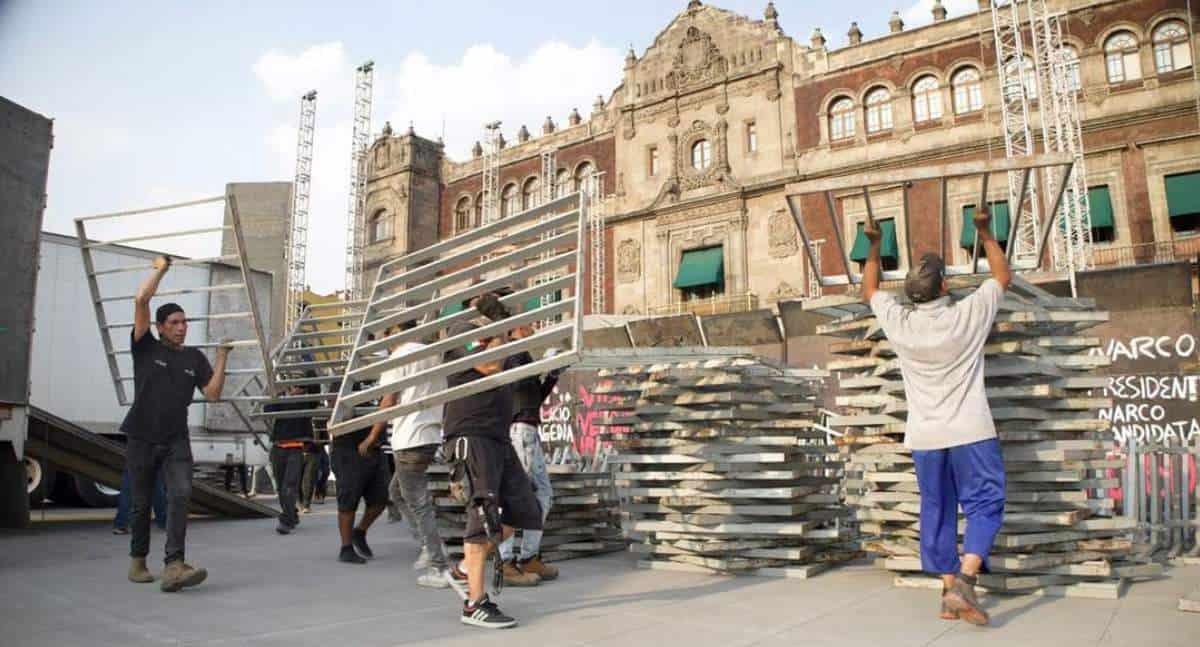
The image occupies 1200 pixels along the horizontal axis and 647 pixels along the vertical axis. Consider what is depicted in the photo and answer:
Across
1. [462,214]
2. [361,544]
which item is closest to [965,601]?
[361,544]

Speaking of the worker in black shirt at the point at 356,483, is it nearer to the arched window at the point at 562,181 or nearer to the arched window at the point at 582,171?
the arched window at the point at 582,171

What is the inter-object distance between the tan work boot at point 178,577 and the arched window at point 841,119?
1151 inches

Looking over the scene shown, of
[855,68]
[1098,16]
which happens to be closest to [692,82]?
[855,68]

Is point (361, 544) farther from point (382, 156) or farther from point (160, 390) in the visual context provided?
point (382, 156)

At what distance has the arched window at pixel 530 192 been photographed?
38.9m

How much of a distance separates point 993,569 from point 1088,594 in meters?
0.62

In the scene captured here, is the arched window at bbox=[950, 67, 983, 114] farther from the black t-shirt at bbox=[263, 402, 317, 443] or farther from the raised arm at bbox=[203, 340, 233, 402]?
the raised arm at bbox=[203, 340, 233, 402]

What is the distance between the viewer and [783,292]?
1212 inches

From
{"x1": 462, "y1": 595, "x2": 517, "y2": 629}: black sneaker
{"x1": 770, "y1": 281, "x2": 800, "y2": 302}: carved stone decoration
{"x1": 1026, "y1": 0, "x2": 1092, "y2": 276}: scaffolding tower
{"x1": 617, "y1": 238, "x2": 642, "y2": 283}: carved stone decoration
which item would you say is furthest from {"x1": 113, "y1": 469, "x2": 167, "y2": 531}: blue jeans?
{"x1": 617, "y1": 238, "x2": 642, "y2": 283}: carved stone decoration

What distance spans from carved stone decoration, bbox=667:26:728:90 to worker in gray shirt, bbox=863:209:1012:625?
30.2m

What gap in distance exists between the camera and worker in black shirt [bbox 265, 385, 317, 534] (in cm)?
980

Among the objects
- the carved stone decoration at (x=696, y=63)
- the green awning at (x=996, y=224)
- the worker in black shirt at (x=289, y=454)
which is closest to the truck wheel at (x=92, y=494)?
the worker in black shirt at (x=289, y=454)

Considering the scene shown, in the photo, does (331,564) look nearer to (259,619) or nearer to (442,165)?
(259,619)

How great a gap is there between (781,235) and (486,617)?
92.8 feet
